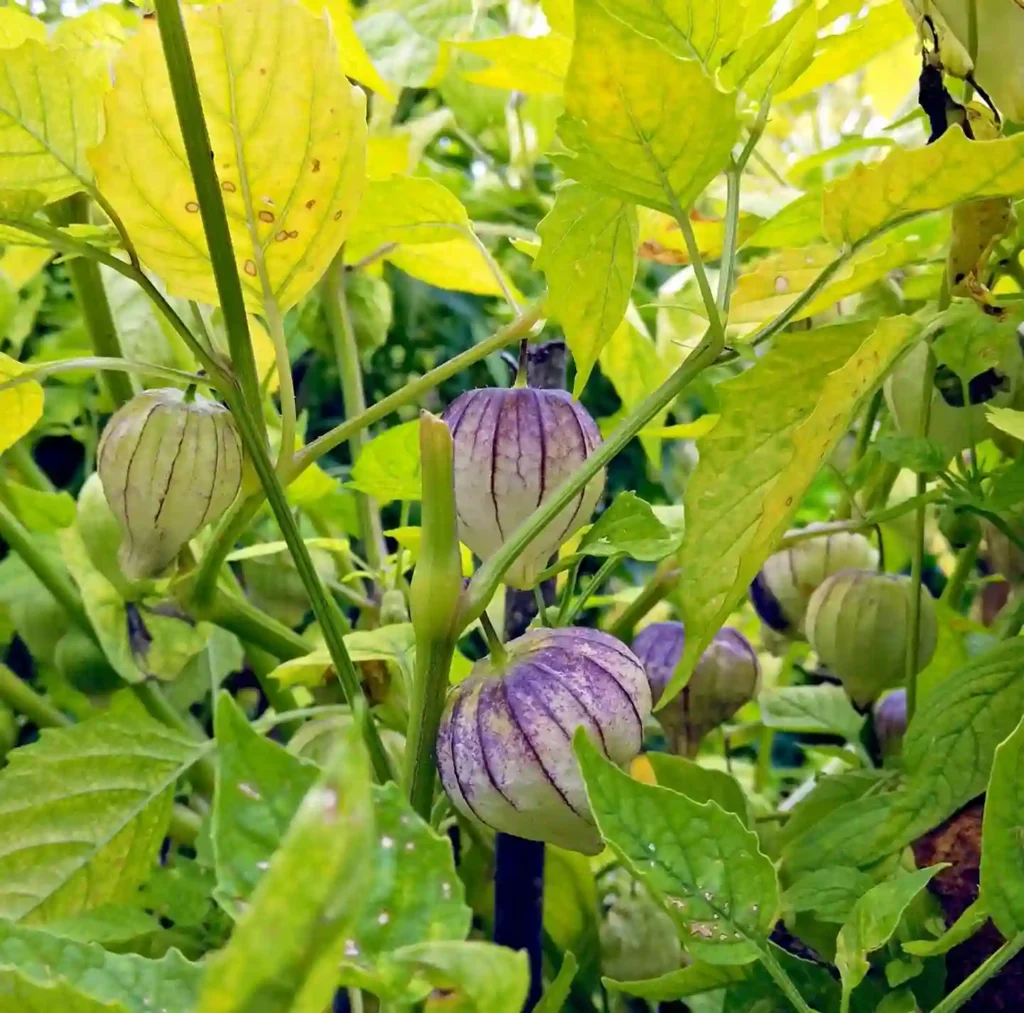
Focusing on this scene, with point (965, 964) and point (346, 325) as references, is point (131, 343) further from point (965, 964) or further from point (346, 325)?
point (965, 964)

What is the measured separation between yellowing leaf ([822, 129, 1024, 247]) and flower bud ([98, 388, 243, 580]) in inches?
6.5

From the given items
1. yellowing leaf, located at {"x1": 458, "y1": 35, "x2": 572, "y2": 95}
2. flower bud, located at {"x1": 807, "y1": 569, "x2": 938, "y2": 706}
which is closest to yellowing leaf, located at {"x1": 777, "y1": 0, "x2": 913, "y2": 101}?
yellowing leaf, located at {"x1": 458, "y1": 35, "x2": 572, "y2": 95}

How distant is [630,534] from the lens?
28cm

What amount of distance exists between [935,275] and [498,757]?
0.83ft

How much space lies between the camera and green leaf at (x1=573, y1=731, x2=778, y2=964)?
22cm

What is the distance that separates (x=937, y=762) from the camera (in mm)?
287

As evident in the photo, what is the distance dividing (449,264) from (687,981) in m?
0.28

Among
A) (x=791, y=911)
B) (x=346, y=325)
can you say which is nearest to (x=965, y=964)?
(x=791, y=911)

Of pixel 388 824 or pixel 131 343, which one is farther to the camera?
pixel 131 343

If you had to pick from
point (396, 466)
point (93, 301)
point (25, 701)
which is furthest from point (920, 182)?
point (25, 701)

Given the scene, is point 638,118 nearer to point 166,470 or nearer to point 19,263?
point 166,470

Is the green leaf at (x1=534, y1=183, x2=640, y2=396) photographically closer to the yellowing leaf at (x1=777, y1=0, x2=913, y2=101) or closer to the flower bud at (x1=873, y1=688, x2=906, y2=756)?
the yellowing leaf at (x1=777, y1=0, x2=913, y2=101)

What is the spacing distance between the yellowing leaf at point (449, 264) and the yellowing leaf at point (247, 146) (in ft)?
0.49

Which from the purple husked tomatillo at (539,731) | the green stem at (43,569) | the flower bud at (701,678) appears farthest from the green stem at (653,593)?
the green stem at (43,569)
